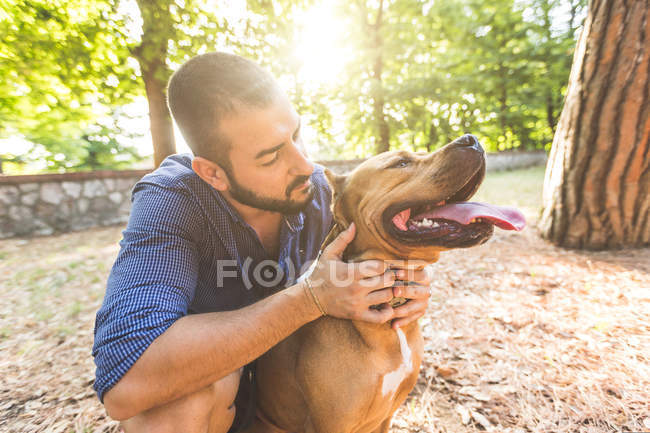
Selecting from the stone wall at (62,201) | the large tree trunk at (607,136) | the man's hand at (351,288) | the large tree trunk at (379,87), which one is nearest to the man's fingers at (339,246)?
the man's hand at (351,288)

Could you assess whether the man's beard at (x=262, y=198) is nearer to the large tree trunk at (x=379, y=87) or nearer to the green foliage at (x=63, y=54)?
the green foliage at (x=63, y=54)

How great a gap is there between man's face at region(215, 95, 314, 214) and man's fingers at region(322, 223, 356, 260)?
51 centimetres

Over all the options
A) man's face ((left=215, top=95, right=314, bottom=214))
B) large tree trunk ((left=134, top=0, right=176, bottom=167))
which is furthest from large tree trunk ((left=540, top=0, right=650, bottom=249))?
large tree trunk ((left=134, top=0, right=176, bottom=167))

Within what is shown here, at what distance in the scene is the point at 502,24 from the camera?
12039 millimetres

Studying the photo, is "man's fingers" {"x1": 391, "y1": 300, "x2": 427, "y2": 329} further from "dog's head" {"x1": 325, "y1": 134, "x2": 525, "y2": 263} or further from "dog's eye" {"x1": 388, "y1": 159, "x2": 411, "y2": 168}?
"dog's eye" {"x1": 388, "y1": 159, "x2": 411, "y2": 168}

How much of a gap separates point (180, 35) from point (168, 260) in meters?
2.87

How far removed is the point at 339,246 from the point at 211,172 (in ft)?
2.90

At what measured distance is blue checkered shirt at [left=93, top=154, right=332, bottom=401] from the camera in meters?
1.15

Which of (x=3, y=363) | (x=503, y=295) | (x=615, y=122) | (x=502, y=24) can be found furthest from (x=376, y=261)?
(x=502, y=24)

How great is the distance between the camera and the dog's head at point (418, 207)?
4.58 ft

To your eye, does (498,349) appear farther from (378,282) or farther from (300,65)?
(300,65)

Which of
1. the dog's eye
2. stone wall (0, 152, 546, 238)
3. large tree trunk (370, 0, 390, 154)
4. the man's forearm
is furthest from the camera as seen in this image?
large tree trunk (370, 0, 390, 154)

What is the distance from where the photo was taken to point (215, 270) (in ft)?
5.66

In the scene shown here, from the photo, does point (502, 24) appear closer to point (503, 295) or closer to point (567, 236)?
point (567, 236)
